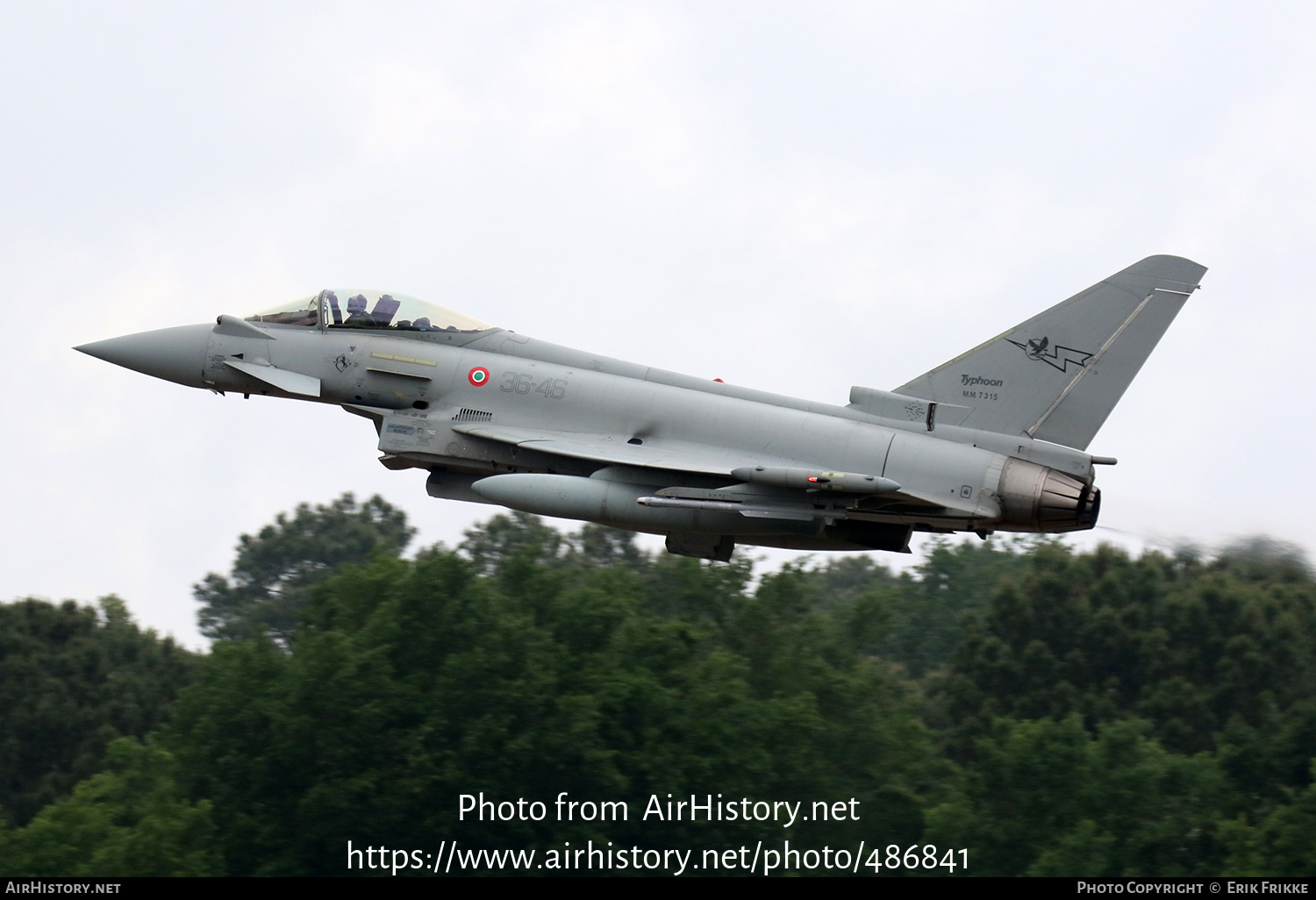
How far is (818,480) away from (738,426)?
1833mm

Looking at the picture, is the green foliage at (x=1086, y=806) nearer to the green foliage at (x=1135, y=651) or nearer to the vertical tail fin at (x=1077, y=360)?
the green foliage at (x=1135, y=651)

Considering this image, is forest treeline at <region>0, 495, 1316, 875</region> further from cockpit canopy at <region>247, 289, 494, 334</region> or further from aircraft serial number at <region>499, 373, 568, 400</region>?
aircraft serial number at <region>499, 373, 568, 400</region>

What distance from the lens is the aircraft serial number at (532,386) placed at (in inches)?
730

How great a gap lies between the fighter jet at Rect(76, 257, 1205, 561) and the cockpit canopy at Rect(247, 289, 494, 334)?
25 mm

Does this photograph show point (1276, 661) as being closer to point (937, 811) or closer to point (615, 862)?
point (937, 811)

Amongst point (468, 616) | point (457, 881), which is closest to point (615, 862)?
point (457, 881)

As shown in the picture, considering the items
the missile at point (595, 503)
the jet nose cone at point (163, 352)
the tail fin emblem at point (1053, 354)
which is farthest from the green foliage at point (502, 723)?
the tail fin emblem at point (1053, 354)

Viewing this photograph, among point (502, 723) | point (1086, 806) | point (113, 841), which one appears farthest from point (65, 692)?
point (1086, 806)

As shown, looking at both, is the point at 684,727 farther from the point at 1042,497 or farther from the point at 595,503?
the point at 1042,497

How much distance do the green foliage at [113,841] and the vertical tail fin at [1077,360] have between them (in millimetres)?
22572

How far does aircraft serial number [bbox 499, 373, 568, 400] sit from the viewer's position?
1853 cm

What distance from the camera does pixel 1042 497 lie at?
16812mm

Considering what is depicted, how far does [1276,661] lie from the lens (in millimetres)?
48469

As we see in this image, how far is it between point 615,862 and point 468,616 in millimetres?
7817
